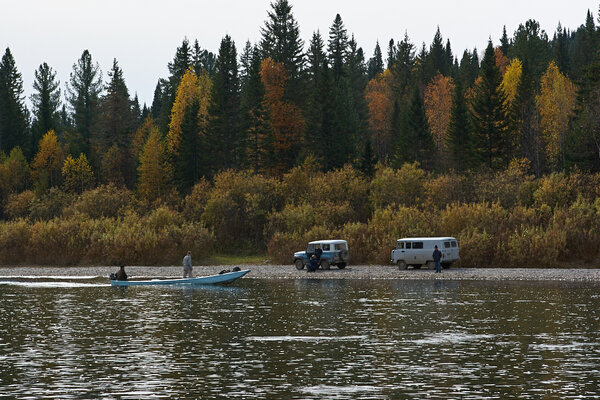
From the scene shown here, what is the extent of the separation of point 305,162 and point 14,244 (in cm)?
3525

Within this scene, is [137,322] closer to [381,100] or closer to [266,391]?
[266,391]

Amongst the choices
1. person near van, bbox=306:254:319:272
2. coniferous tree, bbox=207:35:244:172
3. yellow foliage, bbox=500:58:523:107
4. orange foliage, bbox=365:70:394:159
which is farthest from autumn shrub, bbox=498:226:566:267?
orange foliage, bbox=365:70:394:159

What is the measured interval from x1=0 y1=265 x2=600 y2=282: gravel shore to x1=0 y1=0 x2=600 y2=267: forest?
2.96m

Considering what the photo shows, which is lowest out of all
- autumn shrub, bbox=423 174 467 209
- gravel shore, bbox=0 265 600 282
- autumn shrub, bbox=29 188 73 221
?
gravel shore, bbox=0 265 600 282

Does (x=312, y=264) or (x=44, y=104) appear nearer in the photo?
(x=312, y=264)

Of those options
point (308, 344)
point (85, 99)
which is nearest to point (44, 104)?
point (85, 99)

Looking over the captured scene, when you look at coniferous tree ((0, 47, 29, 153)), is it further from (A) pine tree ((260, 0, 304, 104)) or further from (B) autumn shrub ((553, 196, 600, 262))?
(B) autumn shrub ((553, 196, 600, 262))

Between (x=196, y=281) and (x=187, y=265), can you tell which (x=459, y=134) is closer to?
(x=187, y=265)

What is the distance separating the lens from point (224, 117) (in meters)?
102

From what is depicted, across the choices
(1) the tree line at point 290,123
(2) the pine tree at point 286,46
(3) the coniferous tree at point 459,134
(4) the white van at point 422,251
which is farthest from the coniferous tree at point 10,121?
(4) the white van at point 422,251

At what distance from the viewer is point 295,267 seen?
2451 inches

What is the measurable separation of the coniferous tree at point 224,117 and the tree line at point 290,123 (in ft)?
0.49

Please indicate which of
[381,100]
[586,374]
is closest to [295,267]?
[586,374]

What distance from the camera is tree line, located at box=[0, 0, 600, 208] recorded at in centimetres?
9212
